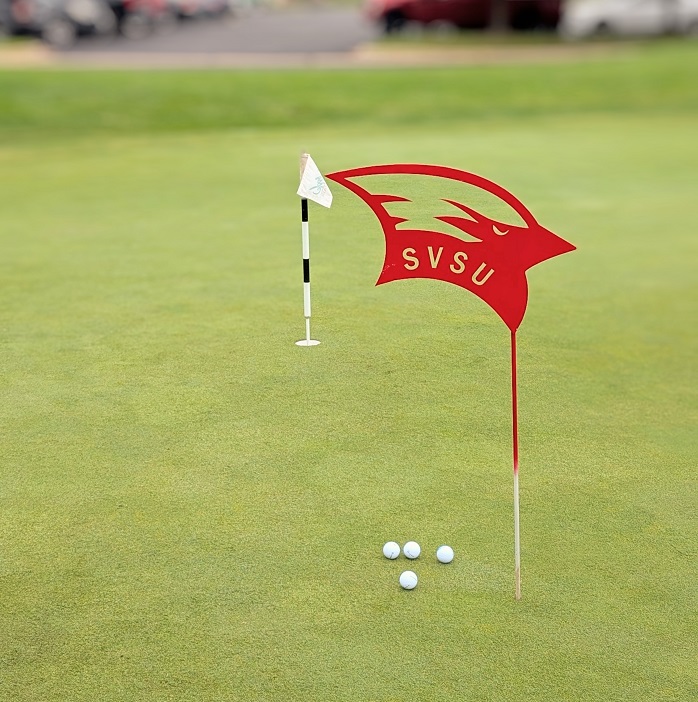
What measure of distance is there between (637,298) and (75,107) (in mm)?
12610

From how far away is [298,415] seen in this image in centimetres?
591

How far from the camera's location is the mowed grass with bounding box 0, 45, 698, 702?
13.1 feet

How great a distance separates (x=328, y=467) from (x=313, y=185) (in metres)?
1.35

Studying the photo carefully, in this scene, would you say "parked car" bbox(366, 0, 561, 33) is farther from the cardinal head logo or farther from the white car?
the cardinal head logo

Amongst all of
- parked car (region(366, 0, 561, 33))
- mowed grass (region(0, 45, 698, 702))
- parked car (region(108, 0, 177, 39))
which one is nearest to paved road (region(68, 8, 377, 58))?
parked car (region(108, 0, 177, 39))

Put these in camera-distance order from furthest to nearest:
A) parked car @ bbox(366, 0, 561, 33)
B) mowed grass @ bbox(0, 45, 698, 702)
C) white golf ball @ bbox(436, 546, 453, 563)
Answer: parked car @ bbox(366, 0, 561, 33) < white golf ball @ bbox(436, 546, 453, 563) < mowed grass @ bbox(0, 45, 698, 702)

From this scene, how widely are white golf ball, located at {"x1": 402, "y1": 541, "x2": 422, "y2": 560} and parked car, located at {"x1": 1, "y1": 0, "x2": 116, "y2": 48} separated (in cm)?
2734

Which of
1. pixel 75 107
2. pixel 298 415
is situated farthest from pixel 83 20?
pixel 298 415

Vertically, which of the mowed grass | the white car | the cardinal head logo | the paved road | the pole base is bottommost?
the mowed grass

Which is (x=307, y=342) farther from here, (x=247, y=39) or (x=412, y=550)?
(x=247, y=39)

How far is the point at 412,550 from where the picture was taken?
4.61 meters

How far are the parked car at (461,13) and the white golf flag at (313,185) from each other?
90.5ft

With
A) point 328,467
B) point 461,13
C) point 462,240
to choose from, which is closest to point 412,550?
point 328,467

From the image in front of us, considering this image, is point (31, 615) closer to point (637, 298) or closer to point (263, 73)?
point (637, 298)
